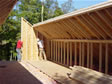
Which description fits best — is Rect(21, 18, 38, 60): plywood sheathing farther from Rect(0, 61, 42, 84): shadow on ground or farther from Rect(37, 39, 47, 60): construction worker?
Rect(0, 61, 42, 84): shadow on ground

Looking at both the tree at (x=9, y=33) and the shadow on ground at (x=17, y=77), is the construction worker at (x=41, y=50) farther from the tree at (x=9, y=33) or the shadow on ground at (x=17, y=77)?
the tree at (x=9, y=33)

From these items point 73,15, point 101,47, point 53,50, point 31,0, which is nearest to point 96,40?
point 101,47

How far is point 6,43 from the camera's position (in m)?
16.8

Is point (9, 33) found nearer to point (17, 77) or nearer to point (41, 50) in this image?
point (41, 50)

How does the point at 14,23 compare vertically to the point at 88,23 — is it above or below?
above

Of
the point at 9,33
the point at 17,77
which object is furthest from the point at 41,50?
the point at 9,33

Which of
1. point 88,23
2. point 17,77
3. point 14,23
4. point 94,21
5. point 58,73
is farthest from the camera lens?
point 14,23

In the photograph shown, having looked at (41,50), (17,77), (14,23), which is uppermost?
(14,23)

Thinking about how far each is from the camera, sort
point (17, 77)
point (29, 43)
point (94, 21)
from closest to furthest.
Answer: point (94, 21)
point (17, 77)
point (29, 43)

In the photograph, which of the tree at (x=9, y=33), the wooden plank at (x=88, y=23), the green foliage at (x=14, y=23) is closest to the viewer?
the wooden plank at (x=88, y=23)

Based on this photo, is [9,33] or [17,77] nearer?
[17,77]

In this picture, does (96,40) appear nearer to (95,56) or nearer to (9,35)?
(95,56)

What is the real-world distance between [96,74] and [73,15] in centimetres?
190

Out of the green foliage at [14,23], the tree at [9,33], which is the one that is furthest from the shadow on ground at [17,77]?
the green foliage at [14,23]
